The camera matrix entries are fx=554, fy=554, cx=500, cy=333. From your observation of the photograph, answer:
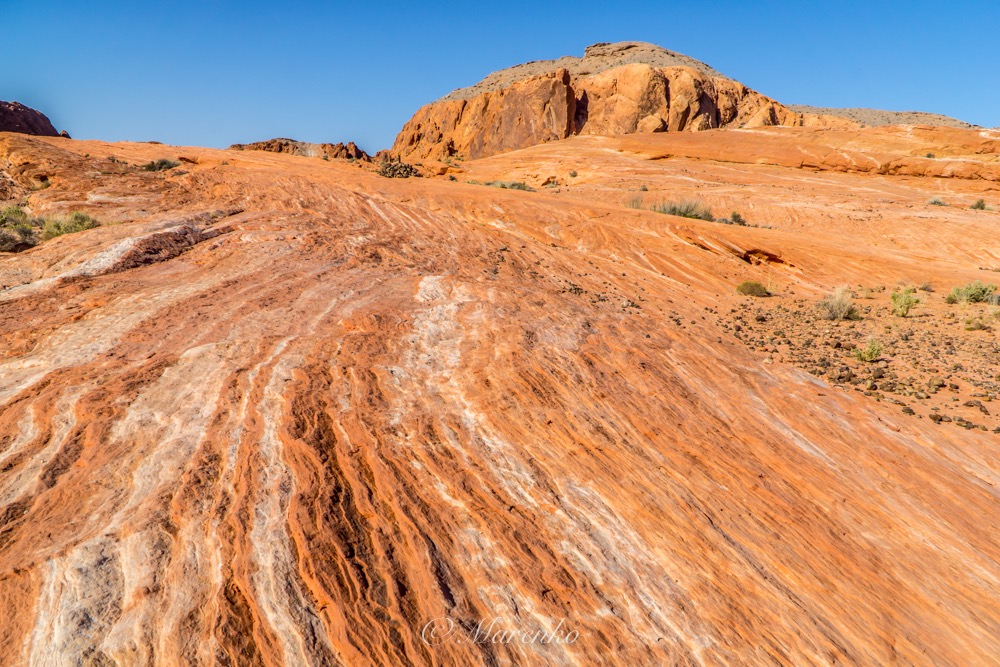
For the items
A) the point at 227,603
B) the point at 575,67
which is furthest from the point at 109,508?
the point at 575,67

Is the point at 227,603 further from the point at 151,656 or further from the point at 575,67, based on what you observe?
the point at 575,67

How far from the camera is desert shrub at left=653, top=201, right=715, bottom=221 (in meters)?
23.2

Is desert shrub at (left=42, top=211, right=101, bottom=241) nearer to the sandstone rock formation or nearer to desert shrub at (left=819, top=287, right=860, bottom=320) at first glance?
desert shrub at (left=819, top=287, right=860, bottom=320)

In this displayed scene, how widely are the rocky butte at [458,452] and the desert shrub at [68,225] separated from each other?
0.05m

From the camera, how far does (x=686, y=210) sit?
23422 millimetres

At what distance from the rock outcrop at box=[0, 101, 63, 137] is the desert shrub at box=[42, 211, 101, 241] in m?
53.3


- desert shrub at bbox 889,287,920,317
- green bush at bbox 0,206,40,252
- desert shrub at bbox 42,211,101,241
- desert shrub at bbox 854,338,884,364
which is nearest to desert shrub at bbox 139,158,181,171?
green bush at bbox 0,206,40,252

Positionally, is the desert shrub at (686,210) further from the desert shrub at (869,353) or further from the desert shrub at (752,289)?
the desert shrub at (869,353)

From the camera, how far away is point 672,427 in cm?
718

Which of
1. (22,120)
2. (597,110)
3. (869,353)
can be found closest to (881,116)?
(597,110)

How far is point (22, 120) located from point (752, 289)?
248ft

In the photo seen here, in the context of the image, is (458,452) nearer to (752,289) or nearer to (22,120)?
(752,289)

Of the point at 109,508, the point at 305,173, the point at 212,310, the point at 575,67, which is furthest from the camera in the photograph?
the point at 575,67

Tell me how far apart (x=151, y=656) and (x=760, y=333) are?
11834 millimetres
